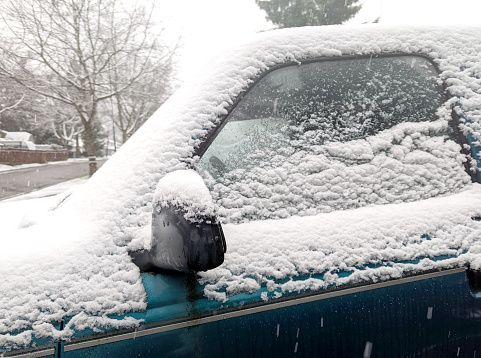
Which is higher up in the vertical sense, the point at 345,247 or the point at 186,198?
the point at 186,198

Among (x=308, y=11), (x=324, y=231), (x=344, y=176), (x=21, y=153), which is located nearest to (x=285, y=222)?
(x=324, y=231)

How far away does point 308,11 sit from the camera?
17.6 meters

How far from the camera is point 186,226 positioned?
3.11 ft

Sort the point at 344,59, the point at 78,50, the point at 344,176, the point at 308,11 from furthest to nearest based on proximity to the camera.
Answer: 1. the point at 308,11
2. the point at 78,50
3. the point at 344,59
4. the point at 344,176

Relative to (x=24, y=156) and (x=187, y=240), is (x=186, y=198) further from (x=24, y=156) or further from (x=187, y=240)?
(x=24, y=156)

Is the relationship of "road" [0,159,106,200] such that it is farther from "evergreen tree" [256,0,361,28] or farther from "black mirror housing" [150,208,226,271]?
"evergreen tree" [256,0,361,28]

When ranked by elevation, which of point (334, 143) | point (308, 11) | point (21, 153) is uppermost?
point (308, 11)

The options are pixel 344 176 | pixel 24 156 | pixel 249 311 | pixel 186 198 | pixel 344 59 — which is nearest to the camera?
pixel 186 198

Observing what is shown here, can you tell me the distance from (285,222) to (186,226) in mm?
495

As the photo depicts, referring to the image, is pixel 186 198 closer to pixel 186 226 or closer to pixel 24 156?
pixel 186 226

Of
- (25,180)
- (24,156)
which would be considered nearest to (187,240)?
(25,180)

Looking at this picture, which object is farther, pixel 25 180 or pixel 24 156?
pixel 24 156

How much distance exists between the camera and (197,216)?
939 mm

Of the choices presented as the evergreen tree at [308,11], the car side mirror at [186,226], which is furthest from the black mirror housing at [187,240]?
the evergreen tree at [308,11]
